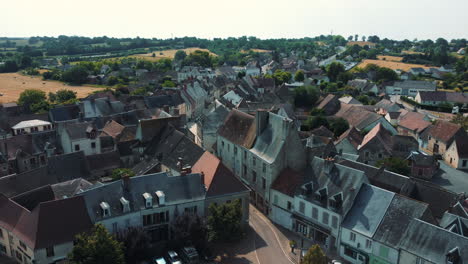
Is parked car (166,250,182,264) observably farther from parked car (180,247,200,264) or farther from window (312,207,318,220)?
window (312,207,318,220)

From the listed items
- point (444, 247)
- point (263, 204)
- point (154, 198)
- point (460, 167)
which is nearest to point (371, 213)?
point (444, 247)

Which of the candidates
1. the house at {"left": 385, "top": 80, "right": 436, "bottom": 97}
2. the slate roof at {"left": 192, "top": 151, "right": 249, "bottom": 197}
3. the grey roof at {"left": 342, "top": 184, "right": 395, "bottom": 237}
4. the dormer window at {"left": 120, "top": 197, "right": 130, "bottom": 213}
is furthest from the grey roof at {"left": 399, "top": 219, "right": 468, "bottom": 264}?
the house at {"left": 385, "top": 80, "right": 436, "bottom": 97}

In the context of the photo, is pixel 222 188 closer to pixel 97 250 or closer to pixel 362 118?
pixel 97 250

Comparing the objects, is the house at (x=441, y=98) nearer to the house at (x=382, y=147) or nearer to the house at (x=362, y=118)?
the house at (x=362, y=118)

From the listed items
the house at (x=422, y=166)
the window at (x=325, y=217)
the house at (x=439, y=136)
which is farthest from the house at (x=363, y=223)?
the house at (x=439, y=136)

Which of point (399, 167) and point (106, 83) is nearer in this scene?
point (399, 167)

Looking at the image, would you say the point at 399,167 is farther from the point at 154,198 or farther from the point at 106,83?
the point at 106,83
